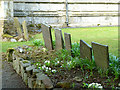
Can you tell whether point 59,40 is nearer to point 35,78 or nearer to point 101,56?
point 101,56

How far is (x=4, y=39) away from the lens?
9234mm

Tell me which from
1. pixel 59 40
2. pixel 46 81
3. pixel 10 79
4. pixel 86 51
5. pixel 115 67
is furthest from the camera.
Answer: pixel 59 40

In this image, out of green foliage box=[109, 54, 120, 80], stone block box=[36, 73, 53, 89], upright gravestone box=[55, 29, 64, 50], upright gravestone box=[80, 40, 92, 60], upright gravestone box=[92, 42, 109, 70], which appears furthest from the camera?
upright gravestone box=[55, 29, 64, 50]

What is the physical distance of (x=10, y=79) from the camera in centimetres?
418

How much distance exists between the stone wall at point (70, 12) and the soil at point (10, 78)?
318 inches

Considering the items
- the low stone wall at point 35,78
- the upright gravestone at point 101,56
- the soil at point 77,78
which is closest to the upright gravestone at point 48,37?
the low stone wall at point 35,78

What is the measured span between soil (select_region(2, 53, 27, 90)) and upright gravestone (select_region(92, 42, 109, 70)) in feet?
4.59

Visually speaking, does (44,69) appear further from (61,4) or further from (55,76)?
(61,4)

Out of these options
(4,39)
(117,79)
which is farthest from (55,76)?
(4,39)

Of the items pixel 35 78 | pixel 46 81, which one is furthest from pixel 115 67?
pixel 35 78

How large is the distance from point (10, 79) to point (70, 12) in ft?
34.0

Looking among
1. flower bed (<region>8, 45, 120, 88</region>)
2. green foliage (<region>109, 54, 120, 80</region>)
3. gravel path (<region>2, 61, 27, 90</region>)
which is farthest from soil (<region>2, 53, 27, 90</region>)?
green foliage (<region>109, 54, 120, 80</region>)

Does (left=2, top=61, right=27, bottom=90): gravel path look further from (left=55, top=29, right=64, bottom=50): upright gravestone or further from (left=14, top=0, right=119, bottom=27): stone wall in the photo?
(left=14, top=0, right=119, bottom=27): stone wall

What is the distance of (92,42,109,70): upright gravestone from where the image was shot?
10.7 ft
